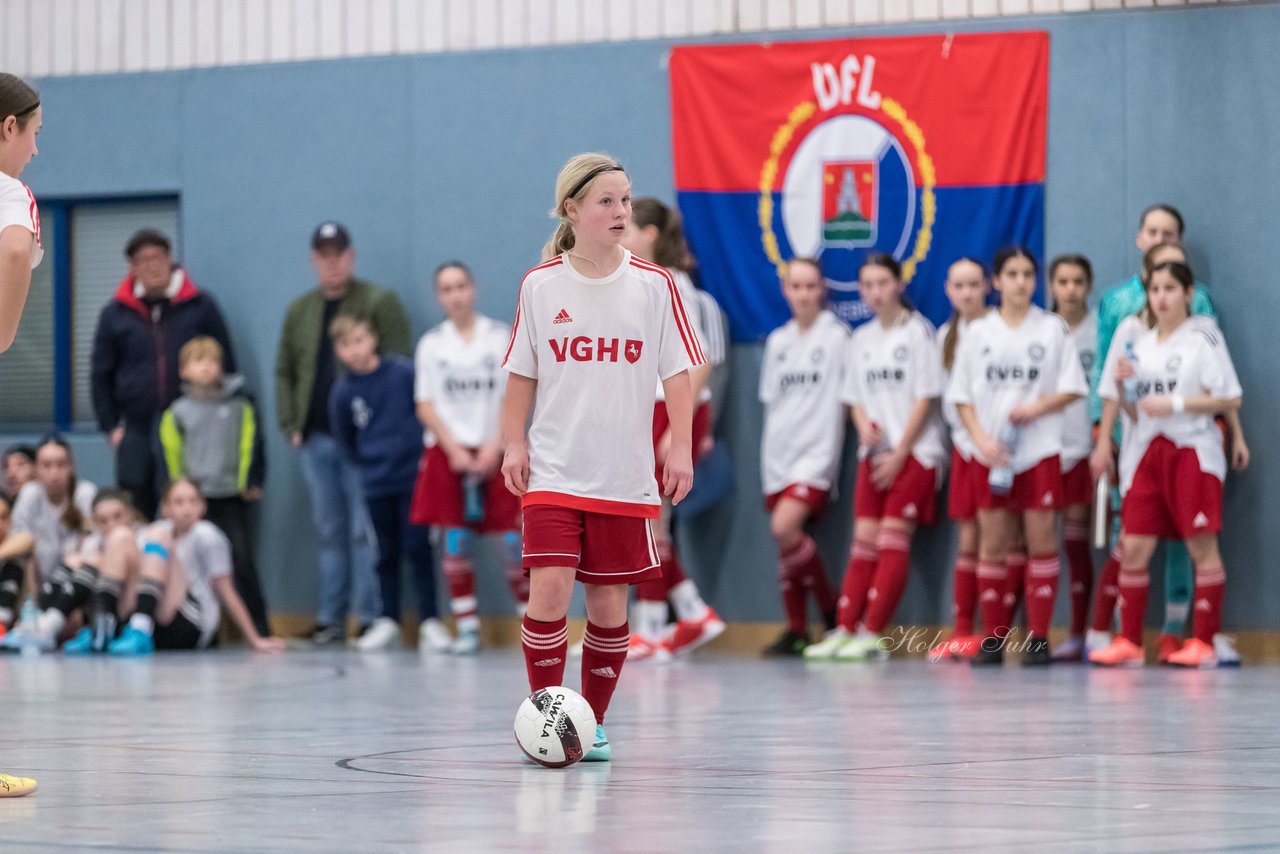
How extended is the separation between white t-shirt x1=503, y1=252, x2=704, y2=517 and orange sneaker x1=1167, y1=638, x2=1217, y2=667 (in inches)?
194

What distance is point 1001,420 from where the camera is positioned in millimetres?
10227

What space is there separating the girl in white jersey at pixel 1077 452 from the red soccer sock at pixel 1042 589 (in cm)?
35

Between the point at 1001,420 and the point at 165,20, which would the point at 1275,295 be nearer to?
the point at 1001,420

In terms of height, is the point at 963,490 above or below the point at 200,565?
above

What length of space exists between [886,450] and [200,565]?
429cm

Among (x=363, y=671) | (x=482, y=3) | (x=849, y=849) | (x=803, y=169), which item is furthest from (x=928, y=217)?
(x=849, y=849)

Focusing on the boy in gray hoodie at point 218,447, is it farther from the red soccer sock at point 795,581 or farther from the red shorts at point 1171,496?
the red shorts at point 1171,496

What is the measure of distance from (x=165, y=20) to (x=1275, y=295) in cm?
733

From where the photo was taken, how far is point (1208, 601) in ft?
32.1

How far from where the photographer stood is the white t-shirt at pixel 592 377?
18.1 feet

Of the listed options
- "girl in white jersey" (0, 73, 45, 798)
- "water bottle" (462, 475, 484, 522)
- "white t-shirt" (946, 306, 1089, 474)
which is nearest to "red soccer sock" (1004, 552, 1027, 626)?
"white t-shirt" (946, 306, 1089, 474)

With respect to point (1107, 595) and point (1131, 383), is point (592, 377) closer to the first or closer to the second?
point (1131, 383)

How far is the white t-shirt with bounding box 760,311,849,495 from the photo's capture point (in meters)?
10.9

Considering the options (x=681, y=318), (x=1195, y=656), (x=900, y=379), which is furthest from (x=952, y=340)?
(x=681, y=318)
